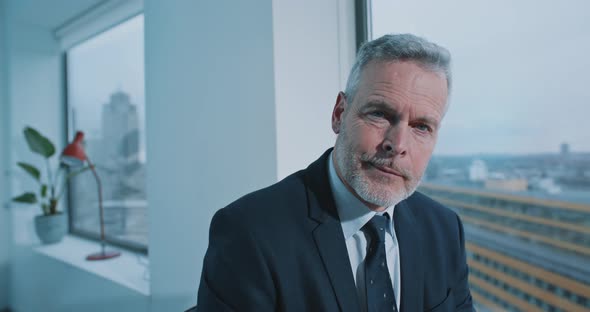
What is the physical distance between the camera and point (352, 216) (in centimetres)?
87

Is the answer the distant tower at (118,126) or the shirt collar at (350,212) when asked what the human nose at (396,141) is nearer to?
the shirt collar at (350,212)

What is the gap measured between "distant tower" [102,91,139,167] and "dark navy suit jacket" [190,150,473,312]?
6.56ft

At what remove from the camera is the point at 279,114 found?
48.0 inches

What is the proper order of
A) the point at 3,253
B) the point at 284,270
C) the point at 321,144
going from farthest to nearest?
the point at 3,253
the point at 321,144
the point at 284,270

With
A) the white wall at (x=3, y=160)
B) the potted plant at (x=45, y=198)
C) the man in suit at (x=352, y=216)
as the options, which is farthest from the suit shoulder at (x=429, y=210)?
the white wall at (x=3, y=160)

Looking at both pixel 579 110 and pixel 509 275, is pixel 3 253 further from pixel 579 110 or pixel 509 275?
pixel 579 110

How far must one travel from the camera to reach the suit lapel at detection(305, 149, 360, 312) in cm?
77

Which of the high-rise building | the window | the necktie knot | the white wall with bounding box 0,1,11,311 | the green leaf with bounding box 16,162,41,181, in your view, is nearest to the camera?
the necktie knot

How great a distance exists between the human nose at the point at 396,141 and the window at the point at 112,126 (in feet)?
6.86

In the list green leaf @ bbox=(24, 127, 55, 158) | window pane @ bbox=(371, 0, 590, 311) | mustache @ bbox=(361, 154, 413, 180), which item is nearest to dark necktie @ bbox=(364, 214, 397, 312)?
mustache @ bbox=(361, 154, 413, 180)

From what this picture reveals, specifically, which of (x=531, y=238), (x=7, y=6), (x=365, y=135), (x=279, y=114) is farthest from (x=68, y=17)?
(x=531, y=238)

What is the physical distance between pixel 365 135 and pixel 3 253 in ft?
11.9

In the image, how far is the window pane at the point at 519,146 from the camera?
949 mm

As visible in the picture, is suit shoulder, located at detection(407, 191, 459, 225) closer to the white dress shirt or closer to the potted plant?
the white dress shirt
